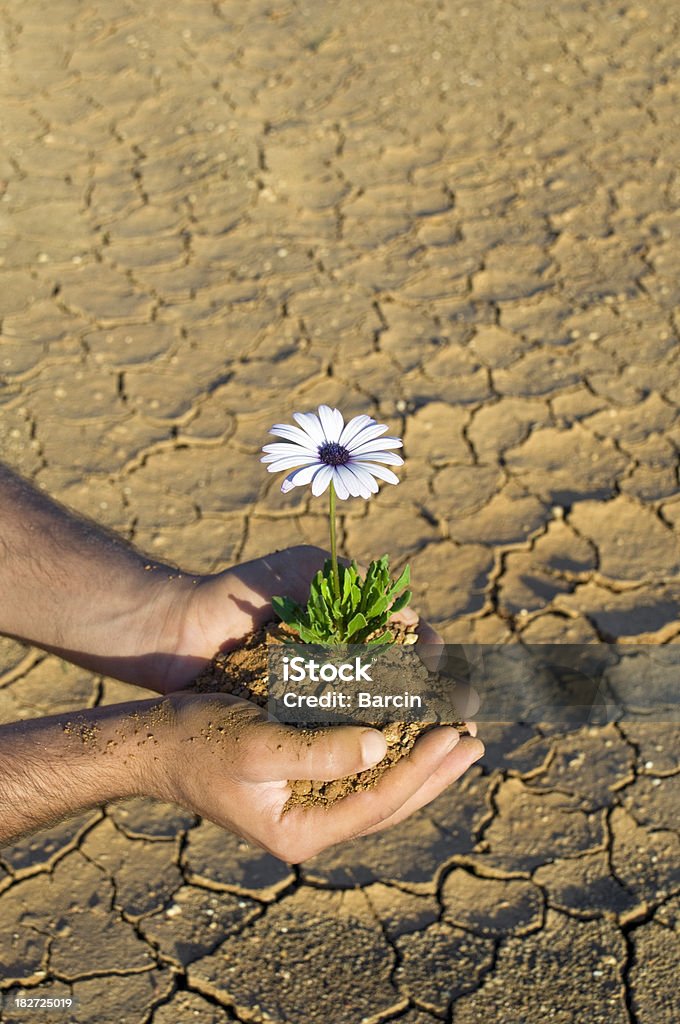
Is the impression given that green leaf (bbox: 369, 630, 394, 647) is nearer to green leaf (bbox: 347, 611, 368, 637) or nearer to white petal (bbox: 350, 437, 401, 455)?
green leaf (bbox: 347, 611, 368, 637)

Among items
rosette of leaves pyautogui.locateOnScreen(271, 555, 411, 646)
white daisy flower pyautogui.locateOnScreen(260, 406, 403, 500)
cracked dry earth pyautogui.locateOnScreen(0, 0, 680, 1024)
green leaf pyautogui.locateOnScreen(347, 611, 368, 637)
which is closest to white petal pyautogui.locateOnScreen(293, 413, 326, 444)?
white daisy flower pyautogui.locateOnScreen(260, 406, 403, 500)

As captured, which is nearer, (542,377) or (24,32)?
(542,377)

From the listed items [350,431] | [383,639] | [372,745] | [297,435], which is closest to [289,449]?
[297,435]

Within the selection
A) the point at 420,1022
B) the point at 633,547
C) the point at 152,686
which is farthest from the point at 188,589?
the point at 633,547

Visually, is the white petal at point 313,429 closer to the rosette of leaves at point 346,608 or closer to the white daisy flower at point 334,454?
the white daisy flower at point 334,454

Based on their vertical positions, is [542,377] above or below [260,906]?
above

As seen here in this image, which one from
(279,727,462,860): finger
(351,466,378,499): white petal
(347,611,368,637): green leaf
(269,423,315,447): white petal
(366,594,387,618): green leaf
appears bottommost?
(279,727,462,860): finger

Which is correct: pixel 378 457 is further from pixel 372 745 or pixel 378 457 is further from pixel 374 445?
pixel 372 745

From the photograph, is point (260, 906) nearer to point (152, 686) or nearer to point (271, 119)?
point (152, 686)
